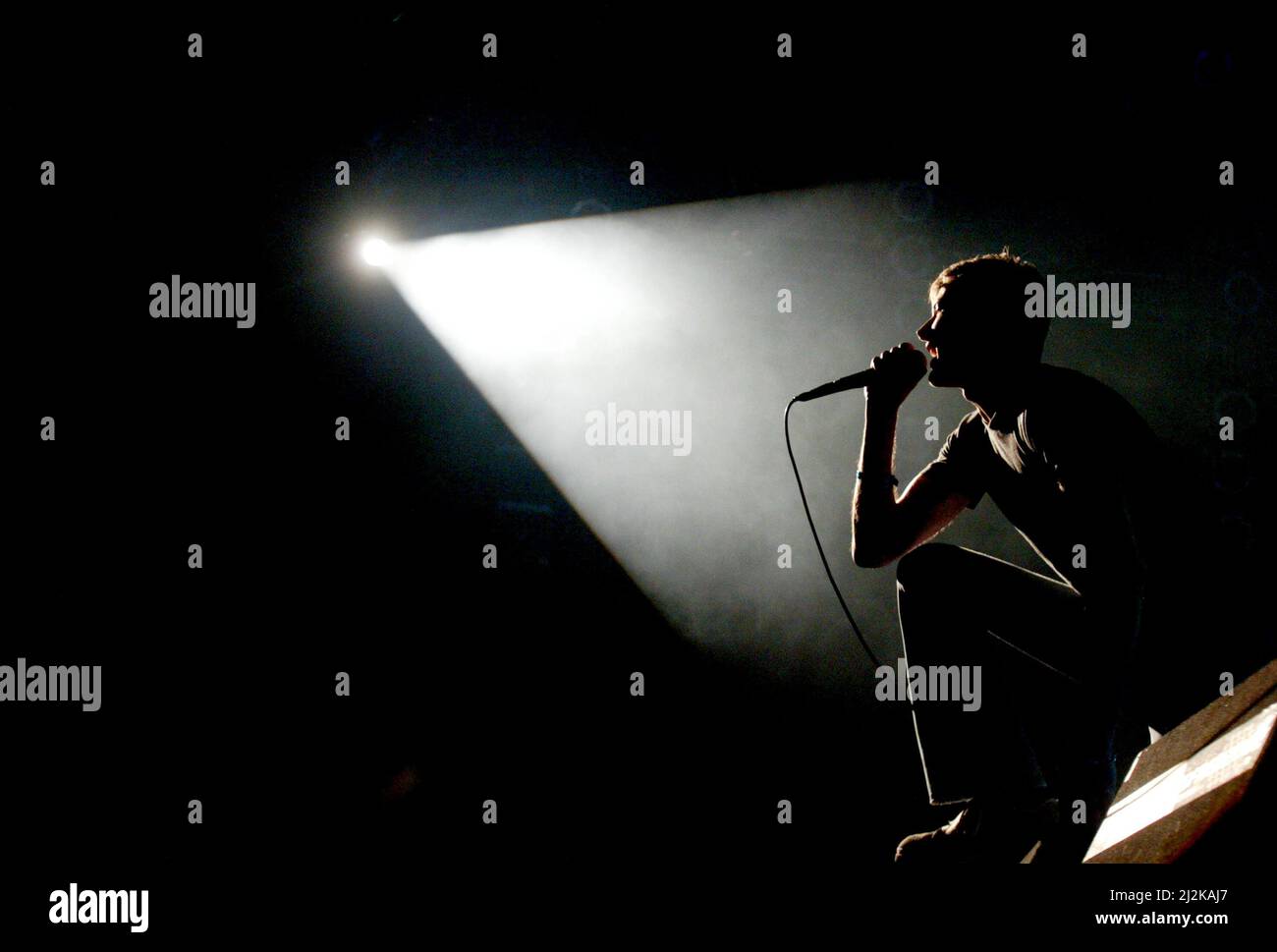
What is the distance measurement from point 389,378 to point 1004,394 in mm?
2036

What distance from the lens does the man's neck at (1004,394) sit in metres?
1.38

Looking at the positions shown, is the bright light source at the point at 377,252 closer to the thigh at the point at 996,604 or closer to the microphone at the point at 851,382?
the microphone at the point at 851,382

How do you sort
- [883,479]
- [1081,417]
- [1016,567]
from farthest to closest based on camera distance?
[883,479], [1016,567], [1081,417]

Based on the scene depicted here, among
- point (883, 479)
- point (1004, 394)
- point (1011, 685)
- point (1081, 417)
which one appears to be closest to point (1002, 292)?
point (1004, 394)

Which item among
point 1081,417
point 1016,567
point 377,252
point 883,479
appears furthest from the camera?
point 377,252

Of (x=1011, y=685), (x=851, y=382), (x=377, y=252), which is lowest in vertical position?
(x=1011, y=685)

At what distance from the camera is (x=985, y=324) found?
1431 mm

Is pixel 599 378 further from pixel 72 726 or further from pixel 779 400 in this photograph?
pixel 72 726

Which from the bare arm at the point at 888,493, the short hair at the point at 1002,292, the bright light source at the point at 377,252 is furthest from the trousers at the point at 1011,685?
the bright light source at the point at 377,252

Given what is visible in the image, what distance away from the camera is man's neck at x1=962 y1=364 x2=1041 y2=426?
138cm

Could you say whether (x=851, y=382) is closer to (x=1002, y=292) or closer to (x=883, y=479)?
(x=883, y=479)

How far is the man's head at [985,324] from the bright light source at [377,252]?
6.43 feet

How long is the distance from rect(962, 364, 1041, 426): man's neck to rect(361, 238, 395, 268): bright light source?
81.1 inches
